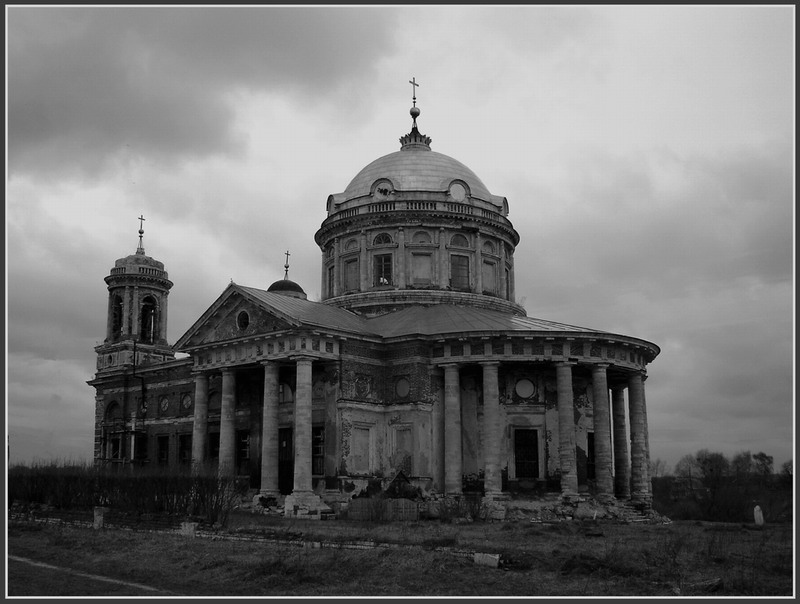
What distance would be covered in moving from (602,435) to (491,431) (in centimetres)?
456

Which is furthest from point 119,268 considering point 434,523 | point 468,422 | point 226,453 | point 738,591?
point 738,591

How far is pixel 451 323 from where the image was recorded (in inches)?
1485

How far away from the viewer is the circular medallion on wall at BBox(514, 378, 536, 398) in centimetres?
3662

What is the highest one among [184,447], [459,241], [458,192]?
[458,192]

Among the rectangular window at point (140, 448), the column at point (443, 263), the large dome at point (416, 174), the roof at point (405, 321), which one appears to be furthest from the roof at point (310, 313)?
the rectangular window at point (140, 448)

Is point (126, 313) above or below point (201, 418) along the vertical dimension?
above

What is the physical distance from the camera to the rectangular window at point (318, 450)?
117 feet

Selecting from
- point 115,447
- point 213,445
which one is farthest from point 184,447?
point 115,447

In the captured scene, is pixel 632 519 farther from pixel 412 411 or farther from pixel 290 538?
pixel 290 538

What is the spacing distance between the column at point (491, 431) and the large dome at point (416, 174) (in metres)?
12.3

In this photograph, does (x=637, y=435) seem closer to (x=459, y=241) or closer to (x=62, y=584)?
(x=459, y=241)

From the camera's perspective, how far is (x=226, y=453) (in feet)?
126

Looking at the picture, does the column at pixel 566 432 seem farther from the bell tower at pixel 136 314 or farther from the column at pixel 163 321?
the column at pixel 163 321

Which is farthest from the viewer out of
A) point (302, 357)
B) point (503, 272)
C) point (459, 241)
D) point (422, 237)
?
point (503, 272)
